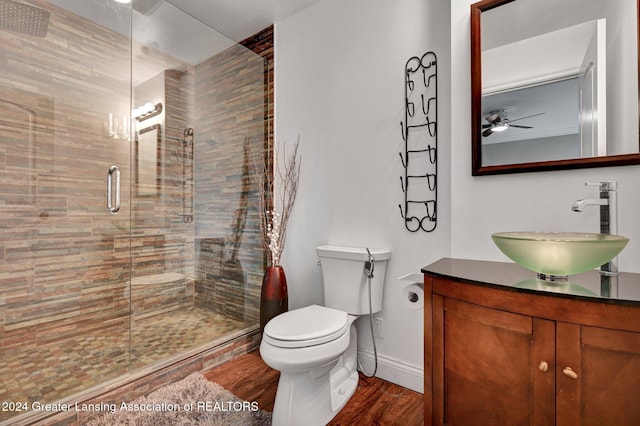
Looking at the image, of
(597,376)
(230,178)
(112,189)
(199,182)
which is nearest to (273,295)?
(230,178)

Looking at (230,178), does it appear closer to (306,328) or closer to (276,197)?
(276,197)

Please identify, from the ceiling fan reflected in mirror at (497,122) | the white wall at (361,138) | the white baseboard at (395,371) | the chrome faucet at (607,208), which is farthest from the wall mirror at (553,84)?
the white baseboard at (395,371)

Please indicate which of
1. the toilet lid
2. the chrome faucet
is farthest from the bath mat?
the chrome faucet

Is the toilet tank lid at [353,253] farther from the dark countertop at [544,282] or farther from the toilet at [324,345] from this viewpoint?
the dark countertop at [544,282]

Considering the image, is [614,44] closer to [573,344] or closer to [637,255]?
[637,255]

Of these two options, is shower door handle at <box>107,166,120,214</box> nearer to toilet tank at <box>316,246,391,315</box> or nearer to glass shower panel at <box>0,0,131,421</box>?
glass shower panel at <box>0,0,131,421</box>

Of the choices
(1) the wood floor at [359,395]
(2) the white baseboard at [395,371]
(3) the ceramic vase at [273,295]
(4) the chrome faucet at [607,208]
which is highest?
(4) the chrome faucet at [607,208]

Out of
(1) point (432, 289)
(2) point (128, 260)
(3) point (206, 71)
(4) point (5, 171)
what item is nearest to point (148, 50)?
(3) point (206, 71)

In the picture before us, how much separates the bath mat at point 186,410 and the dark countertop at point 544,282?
3.85 feet

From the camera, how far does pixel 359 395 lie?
1734 millimetres

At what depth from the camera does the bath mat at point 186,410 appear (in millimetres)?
1512

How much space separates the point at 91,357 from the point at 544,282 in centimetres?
233

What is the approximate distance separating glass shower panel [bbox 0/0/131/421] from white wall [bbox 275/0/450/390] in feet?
Result: 3.77

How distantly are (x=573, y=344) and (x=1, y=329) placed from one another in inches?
99.8
